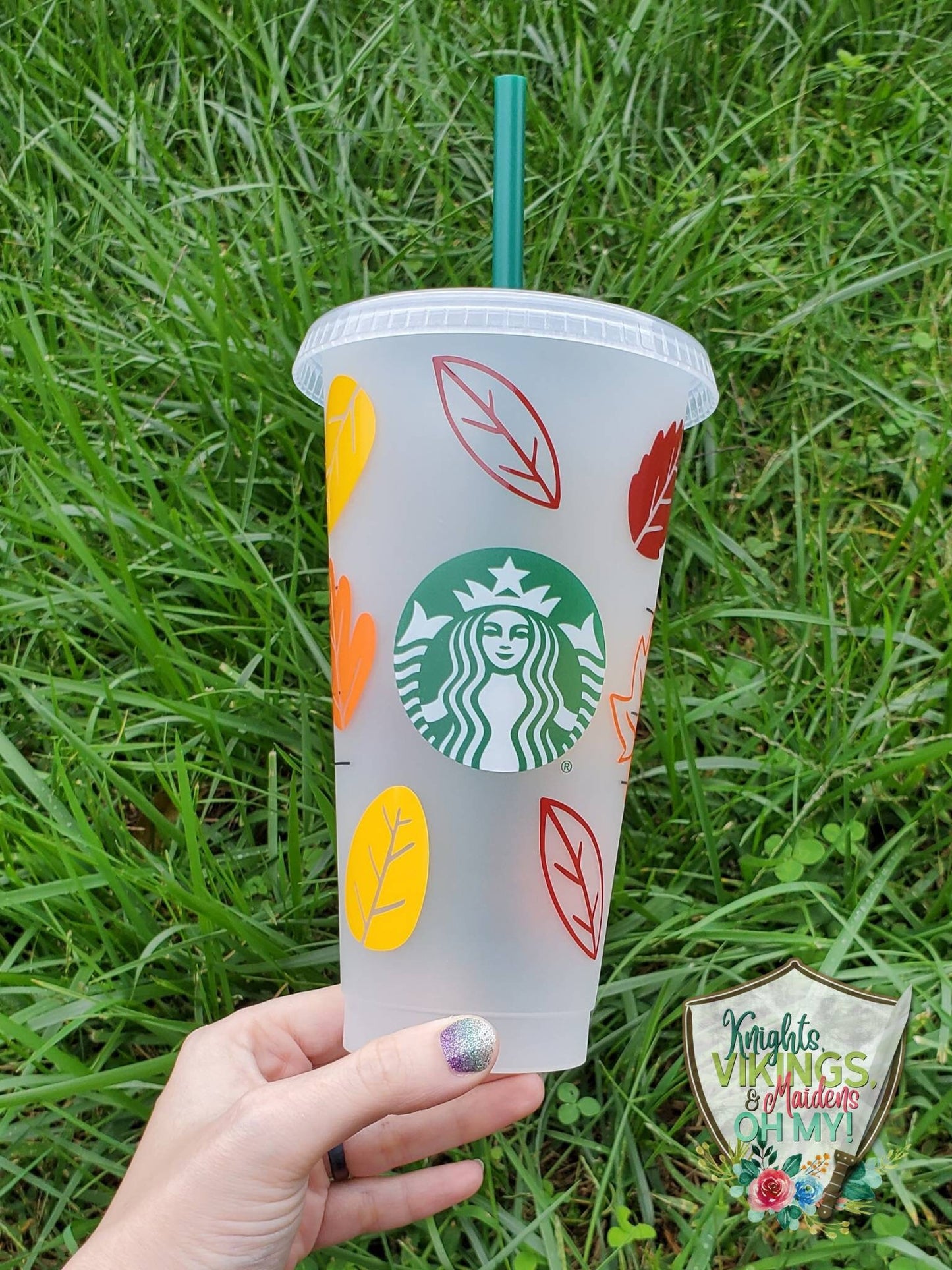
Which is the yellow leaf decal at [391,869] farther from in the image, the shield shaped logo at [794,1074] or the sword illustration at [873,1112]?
the sword illustration at [873,1112]

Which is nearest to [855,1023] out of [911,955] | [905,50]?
[911,955]

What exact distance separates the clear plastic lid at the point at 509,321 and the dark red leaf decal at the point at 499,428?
3cm

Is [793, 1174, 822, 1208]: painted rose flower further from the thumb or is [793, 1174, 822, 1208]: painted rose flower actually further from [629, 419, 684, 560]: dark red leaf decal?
[629, 419, 684, 560]: dark red leaf decal

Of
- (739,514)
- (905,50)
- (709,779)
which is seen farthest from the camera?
(905,50)

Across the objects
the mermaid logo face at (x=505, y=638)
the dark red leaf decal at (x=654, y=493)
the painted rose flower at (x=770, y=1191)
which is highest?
the dark red leaf decal at (x=654, y=493)

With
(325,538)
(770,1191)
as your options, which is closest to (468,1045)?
(770,1191)

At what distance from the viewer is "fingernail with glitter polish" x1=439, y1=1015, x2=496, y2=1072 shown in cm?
73

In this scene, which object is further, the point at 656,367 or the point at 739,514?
the point at 739,514

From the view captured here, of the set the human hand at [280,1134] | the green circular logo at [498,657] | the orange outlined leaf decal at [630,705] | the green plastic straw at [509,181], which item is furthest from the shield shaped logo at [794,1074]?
the green plastic straw at [509,181]

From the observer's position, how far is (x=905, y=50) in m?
1.36

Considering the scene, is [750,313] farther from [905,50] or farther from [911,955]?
[911,955]

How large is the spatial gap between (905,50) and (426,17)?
2.18 ft

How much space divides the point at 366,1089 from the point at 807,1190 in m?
0.52

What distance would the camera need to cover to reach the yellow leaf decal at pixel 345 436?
808mm
